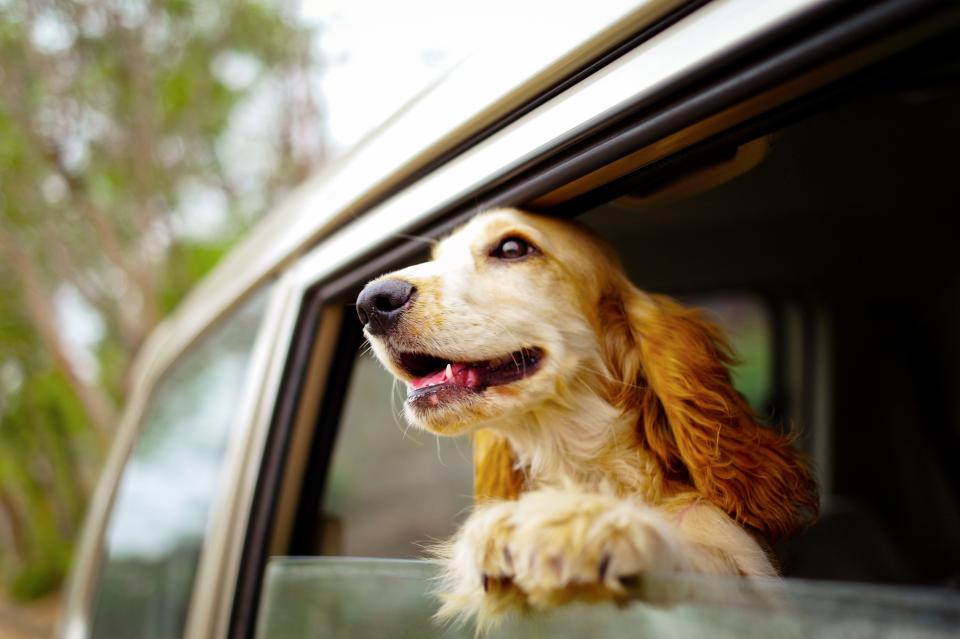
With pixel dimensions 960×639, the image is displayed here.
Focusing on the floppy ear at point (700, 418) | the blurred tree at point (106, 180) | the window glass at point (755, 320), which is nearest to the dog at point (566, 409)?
the floppy ear at point (700, 418)

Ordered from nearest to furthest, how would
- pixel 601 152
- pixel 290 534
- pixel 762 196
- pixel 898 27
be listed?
pixel 898 27 < pixel 601 152 < pixel 290 534 < pixel 762 196

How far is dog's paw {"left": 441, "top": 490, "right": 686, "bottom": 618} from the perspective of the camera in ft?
2.60

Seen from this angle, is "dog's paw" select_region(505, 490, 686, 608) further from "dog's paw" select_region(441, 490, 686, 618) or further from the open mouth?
the open mouth

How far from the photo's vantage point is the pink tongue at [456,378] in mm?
1152

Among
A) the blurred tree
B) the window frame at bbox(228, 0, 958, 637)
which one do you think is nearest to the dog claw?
the window frame at bbox(228, 0, 958, 637)

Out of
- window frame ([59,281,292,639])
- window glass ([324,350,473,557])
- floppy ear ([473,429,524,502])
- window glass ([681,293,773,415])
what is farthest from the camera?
window glass ([681,293,773,415])

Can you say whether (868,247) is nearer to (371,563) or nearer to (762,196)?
(762,196)

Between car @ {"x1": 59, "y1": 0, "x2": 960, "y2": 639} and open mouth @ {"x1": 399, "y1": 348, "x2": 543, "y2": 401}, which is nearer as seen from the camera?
car @ {"x1": 59, "y1": 0, "x2": 960, "y2": 639}

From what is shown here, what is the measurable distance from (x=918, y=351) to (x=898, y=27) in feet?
12.9

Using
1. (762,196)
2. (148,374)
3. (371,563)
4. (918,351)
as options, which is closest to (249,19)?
(148,374)

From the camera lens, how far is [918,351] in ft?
13.0

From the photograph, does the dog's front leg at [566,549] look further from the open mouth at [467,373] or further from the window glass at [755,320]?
the window glass at [755,320]

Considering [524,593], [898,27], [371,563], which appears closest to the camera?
[898,27]

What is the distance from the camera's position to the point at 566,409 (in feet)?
4.05
